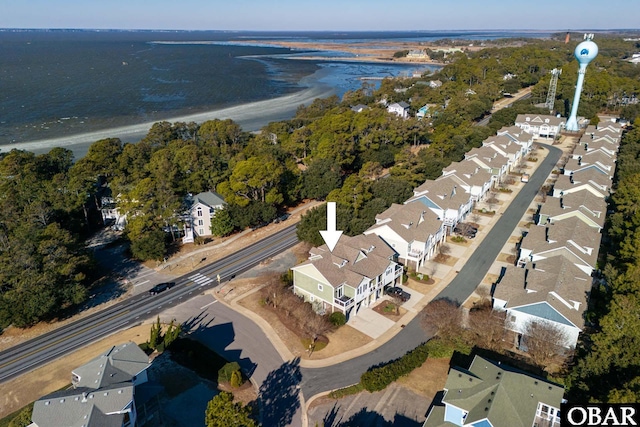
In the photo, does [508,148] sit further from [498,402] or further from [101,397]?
[101,397]

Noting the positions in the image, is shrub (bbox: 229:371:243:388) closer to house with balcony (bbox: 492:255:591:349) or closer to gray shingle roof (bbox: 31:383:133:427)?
gray shingle roof (bbox: 31:383:133:427)

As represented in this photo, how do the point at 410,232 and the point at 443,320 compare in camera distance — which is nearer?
the point at 443,320

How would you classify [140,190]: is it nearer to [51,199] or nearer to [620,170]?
[51,199]

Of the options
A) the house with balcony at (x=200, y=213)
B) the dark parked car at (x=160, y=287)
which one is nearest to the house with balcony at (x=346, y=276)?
the dark parked car at (x=160, y=287)

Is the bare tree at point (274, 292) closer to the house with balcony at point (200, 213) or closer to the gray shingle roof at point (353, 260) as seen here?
the gray shingle roof at point (353, 260)

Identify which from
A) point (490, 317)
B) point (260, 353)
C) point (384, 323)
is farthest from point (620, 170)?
point (260, 353)

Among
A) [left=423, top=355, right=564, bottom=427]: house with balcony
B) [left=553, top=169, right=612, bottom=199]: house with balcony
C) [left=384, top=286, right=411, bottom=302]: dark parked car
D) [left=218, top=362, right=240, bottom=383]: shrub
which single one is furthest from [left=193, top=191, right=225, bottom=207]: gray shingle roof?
[left=553, top=169, right=612, bottom=199]: house with balcony

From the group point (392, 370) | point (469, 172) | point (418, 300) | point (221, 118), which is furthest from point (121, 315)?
point (221, 118)
